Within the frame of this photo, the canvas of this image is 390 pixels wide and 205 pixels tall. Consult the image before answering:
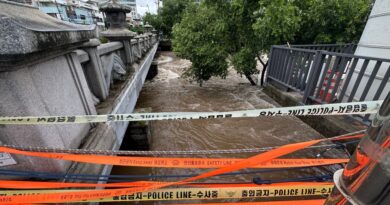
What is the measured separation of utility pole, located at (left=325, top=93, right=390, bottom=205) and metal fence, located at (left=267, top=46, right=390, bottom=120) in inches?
137

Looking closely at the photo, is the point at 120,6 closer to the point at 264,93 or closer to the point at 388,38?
the point at 264,93

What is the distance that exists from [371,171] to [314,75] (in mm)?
4466

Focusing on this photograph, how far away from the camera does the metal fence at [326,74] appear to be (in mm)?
3594

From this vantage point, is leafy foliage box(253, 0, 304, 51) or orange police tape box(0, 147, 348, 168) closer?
orange police tape box(0, 147, 348, 168)

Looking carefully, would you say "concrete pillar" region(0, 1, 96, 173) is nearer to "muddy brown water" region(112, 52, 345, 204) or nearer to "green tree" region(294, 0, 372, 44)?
"muddy brown water" region(112, 52, 345, 204)

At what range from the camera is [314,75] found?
4.32 metres

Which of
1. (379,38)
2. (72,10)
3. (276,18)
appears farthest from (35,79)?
(72,10)

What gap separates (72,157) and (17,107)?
57cm

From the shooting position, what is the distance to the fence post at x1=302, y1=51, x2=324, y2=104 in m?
4.20

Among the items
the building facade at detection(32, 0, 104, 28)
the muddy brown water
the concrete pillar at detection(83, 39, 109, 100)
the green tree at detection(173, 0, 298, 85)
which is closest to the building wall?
the muddy brown water

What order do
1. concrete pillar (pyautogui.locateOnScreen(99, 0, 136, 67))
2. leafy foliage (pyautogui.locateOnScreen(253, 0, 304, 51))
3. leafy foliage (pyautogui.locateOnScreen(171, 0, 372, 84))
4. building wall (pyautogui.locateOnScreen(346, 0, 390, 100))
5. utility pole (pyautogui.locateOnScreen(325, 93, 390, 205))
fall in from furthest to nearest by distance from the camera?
A: leafy foliage (pyautogui.locateOnScreen(171, 0, 372, 84)) → leafy foliage (pyautogui.locateOnScreen(253, 0, 304, 51)) → concrete pillar (pyautogui.locateOnScreen(99, 0, 136, 67)) → building wall (pyautogui.locateOnScreen(346, 0, 390, 100)) → utility pole (pyautogui.locateOnScreen(325, 93, 390, 205))

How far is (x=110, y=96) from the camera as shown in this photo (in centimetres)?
394

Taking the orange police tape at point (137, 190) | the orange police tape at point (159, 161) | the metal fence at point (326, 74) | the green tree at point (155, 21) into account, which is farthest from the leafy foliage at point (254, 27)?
the green tree at point (155, 21)

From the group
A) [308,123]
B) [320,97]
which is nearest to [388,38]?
[320,97]
